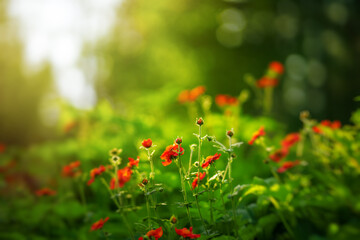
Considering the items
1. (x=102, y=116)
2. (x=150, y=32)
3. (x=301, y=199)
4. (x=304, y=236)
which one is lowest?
(x=304, y=236)

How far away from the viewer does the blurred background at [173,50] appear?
7.54 meters

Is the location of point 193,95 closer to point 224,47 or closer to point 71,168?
point 71,168

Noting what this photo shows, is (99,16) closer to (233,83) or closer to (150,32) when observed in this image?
(150,32)

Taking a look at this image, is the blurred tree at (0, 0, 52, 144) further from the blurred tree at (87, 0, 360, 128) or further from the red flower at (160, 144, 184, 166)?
the red flower at (160, 144, 184, 166)

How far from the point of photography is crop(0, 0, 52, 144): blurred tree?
10.6 metres

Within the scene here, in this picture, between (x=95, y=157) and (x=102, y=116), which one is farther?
(x=95, y=157)

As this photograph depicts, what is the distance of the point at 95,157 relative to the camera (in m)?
2.94

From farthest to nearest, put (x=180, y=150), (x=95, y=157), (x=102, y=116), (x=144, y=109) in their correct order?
(x=144, y=109)
(x=95, y=157)
(x=102, y=116)
(x=180, y=150)

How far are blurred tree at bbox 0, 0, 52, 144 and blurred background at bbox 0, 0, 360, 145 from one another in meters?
0.03

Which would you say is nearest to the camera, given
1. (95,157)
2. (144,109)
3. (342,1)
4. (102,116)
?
(102,116)

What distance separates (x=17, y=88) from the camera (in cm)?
1087

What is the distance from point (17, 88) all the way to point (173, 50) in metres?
5.75

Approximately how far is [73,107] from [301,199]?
194 centimetres

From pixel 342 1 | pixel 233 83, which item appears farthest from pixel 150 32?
pixel 342 1
